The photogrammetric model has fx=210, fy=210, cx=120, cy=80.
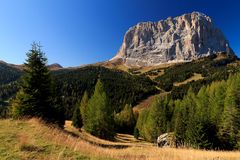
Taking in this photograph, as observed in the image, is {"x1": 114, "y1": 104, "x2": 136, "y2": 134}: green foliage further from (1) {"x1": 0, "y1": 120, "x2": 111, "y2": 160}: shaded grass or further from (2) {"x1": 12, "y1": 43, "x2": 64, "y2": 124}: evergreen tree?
(1) {"x1": 0, "y1": 120, "x2": 111, "y2": 160}: shaded grass

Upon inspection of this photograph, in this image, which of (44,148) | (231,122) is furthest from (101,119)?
(44,148)

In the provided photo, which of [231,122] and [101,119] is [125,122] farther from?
[231,122]

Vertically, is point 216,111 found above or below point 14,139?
above

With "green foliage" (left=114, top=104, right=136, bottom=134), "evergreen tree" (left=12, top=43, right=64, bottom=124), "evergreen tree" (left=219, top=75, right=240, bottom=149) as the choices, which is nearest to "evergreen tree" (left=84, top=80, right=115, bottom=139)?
"evergreen tree" (left=12, top=43, right=64, bottom=124)

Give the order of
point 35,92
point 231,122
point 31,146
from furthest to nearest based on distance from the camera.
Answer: point 231,122
point 35,92
point 31,146

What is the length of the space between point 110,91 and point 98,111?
137 metres

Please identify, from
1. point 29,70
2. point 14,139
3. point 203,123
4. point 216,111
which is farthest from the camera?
point 216,111

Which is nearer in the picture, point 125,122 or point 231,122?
point 231,122

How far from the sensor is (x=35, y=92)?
85.7 feet

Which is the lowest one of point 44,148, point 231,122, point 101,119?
point 44,148

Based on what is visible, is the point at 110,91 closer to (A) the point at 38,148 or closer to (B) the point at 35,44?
(B) the point at 35,44

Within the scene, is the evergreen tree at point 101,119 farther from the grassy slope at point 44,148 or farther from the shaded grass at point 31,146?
the shaded grass at point 31,146

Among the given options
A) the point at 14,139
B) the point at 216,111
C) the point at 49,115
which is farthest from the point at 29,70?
the point at 216,111

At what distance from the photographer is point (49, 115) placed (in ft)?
91.2
